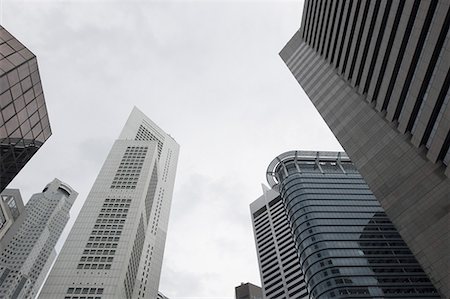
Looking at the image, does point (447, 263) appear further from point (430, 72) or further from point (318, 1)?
point (318, 1)

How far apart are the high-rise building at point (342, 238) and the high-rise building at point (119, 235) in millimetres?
48549

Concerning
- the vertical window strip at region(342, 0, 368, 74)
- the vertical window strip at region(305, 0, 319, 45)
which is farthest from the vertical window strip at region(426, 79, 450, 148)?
the vertical window strip at region(305, 0, 319, 45)

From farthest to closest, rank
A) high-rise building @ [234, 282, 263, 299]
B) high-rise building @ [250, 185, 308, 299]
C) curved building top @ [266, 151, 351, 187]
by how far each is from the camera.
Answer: high-rise building @ [234, 282, 263, 299], high-rise building @ [250, 185, 308, 299], curved building top @ [266, 151, 351, 187]

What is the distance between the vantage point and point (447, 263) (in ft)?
112

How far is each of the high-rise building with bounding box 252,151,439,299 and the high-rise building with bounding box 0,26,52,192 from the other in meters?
68.3

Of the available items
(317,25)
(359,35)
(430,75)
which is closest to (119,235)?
(317,25)

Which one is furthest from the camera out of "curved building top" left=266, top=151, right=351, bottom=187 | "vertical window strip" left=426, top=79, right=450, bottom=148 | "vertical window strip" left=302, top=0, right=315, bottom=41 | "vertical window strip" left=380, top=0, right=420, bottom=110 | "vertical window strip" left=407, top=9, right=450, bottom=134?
"curved building top" left=266, top=151, right=351, bottom=187

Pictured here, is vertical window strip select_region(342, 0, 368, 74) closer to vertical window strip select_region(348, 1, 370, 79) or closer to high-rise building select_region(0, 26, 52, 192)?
vertical window strip select_region(348, 1, 370, 79)

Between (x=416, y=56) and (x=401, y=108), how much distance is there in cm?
704

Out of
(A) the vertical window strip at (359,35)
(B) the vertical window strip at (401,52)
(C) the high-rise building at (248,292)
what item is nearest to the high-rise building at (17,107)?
(B) the vertical window strip at (401,52)

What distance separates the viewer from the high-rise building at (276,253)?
128m

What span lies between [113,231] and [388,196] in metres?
82.6

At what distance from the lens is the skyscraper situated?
3338 cm

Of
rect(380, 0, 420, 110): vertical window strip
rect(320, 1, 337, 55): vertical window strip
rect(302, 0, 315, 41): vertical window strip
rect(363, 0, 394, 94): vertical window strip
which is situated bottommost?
rect(380, 0, 420, 110): vertical window strip
